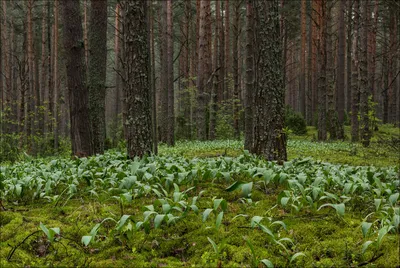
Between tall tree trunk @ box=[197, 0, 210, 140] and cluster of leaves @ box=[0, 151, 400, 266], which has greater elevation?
tall tree trunk @ box=[197, 0, 210, 140]

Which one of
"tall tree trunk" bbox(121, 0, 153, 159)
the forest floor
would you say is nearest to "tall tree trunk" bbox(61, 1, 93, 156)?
"tall tree trunk" bbox(121, 0, 153, 159)

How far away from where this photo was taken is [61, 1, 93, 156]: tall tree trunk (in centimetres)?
766

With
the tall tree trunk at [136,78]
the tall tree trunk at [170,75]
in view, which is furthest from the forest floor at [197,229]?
the tall tree trunk at [170,75]

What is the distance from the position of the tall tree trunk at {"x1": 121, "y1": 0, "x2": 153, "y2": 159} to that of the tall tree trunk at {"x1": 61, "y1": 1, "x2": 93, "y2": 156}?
1.65 meters

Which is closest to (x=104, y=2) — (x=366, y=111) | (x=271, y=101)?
(x=271, y=101)

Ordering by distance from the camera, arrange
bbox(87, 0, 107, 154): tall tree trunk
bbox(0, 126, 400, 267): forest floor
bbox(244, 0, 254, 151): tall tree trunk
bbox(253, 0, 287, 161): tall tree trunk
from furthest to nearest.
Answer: bbox(244, 0, 254, 151): tall tree trunk → bbox(87, 0, 107, 154): tall tree trunk → bbox(253, 0, 287, 161): tall tree trunk → bbox(0, 126, 400, 267): forest floor

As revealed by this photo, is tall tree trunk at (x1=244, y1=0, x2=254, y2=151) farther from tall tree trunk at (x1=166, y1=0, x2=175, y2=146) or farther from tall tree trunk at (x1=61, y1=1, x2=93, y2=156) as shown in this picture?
tall tree trunk at (x1=61, y1=1, x2=93, y2=156)

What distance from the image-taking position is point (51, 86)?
2016 cm

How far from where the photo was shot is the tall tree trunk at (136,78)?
6.61 meters

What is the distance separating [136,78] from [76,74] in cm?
194

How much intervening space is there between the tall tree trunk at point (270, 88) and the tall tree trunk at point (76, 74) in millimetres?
3964

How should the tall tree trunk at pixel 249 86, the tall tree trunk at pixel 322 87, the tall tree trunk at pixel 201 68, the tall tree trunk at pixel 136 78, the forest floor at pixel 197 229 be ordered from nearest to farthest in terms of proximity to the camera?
1. the forest floor at pixel 197 229
2. the tall tree trunk at pixel 136 78
3. the tall tree trunk at pixel 249 86
4. the tall tree trunk at pixel 322 87
5. the tall tree trunk at pixel 201 68

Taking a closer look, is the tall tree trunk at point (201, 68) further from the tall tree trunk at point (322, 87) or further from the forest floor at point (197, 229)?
the forest floor at point (197, 229)

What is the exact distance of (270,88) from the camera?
23.0 feet
